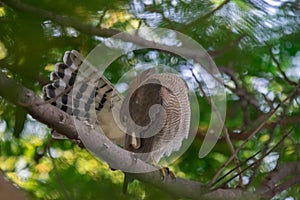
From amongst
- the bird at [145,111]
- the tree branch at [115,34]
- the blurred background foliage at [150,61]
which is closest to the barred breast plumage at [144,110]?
the bird at [145,111]

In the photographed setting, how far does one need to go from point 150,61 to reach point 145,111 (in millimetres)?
253

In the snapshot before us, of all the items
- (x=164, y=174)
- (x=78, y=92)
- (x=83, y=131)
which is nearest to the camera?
(x=83, y=131)

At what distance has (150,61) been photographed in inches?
119

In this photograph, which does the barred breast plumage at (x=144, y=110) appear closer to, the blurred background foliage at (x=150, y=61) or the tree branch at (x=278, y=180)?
the blurred background foliage at (x=150, y=61)

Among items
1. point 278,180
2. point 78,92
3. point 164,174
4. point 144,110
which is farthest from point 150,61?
point 278,180

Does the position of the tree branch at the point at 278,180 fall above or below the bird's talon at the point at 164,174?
below

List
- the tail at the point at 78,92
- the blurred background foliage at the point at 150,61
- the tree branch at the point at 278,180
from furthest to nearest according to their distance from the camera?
the tree branch at the point at 278,180 → the tail at the point at 78,92 → the blurred background foliage at the point at 150,61

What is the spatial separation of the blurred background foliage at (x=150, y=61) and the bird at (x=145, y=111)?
0.13m

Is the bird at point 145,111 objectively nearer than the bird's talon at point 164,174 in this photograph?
No

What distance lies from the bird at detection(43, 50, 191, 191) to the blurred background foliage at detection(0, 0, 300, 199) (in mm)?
135

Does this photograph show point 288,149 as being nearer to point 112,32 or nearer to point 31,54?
point 112,32

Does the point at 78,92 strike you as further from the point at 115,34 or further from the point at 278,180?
the point at 278,180

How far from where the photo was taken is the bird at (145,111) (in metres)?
2.99

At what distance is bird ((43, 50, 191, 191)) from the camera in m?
2.99
